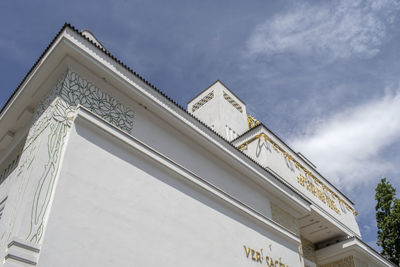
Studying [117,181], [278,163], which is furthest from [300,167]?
[117,181]

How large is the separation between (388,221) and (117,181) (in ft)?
31.5

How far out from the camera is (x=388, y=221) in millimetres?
10297

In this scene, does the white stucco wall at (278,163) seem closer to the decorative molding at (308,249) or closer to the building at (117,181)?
the building at (117,181)

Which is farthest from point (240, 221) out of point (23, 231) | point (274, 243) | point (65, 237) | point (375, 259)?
point (375, 259)

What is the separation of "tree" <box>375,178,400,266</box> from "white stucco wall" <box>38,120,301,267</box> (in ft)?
24.4

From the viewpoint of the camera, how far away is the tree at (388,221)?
10.0 meters

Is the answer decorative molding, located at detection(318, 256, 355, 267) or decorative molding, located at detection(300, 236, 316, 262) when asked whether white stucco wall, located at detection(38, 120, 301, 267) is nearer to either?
decorative molding, located at detection(300, 236, 316, 262)

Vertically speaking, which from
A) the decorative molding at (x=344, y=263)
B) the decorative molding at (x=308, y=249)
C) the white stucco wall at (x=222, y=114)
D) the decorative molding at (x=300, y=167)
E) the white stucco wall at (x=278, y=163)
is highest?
the white stucco wall at (x=222, y=114)

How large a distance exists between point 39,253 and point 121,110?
200cm

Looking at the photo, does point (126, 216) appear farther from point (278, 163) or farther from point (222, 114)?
point (222, 114)

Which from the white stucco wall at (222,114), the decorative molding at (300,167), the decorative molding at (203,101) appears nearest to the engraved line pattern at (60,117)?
the decorative molding at (300,167)

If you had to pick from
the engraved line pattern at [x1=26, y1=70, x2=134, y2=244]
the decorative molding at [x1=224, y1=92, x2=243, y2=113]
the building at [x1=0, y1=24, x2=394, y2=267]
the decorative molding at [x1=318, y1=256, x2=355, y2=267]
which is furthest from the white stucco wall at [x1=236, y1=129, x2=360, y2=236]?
the engraved line pattern at [x1=26, y1=70, x2=134, y2=244]

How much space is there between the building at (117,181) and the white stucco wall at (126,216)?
0.4 inches

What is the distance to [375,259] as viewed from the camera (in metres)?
7.93
